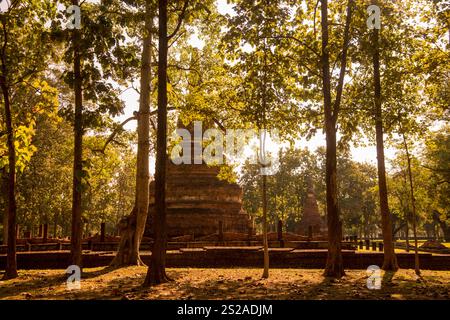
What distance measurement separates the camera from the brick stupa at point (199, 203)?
27.6 m

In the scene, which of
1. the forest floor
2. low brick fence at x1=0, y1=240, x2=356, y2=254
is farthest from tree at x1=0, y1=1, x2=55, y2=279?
low brick fence at x1=0, y1=240, x2=356, y2=254

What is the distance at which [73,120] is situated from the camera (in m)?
11.1

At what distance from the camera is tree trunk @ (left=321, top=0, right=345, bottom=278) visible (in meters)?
12.0

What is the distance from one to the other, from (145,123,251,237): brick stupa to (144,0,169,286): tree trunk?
17.2 meters

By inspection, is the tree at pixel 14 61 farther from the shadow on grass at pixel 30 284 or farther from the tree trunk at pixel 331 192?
the tree trunk at pixel 331 192

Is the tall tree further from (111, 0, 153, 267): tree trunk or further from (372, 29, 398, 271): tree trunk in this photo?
(111, 0, 153, 267): tree trunk

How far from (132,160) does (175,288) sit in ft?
46.5

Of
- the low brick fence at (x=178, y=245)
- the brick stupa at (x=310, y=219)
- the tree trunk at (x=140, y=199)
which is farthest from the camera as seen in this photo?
the brick stupa at (x=310, y=219)

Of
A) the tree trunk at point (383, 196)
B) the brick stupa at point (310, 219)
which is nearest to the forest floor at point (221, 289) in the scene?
the tree trunk at point (383, 196)

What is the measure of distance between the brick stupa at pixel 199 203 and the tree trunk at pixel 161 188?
56.6ft

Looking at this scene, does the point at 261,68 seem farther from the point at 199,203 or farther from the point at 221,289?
the point at 199,203

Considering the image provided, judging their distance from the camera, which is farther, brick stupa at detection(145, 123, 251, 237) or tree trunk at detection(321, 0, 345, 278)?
brick stupa at detection(145, 123, 251, 237)
